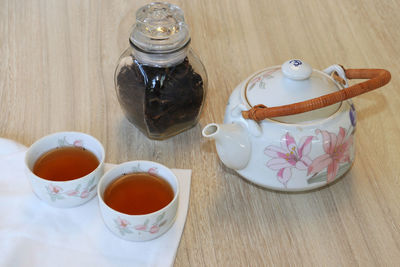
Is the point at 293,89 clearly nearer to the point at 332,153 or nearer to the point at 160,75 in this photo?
the point at 332,153

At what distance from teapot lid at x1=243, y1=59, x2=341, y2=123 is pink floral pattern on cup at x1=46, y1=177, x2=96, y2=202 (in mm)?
325

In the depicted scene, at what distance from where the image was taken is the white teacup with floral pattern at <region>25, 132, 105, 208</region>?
775 mm

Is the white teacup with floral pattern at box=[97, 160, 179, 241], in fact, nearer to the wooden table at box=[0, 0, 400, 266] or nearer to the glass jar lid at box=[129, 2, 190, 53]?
the wooden table at box=[0, 0, 400, 266]

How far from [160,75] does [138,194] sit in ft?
0.81

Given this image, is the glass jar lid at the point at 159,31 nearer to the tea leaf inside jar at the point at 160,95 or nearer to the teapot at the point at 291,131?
the tea leaf inside jar at the point at 160,95

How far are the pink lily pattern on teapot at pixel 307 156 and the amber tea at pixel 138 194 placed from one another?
0.20m

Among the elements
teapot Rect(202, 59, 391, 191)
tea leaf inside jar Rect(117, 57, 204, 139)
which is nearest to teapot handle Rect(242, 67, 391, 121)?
teapot Rect(202, 59, 391, 191)

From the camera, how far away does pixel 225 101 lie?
1094mm

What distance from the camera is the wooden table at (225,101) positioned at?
82 centimetres

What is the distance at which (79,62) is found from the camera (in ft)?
3.86

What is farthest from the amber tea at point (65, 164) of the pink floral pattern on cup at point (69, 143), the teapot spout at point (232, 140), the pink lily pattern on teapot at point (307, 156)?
the pink lily pattern on teapot at point (307, 156)

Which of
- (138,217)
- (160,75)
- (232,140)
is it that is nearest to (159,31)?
(160,75)

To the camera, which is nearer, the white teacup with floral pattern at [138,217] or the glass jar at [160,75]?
the white teacup with floral pattern at [138,217]

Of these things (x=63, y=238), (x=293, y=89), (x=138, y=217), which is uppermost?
(x=293, y=89)
